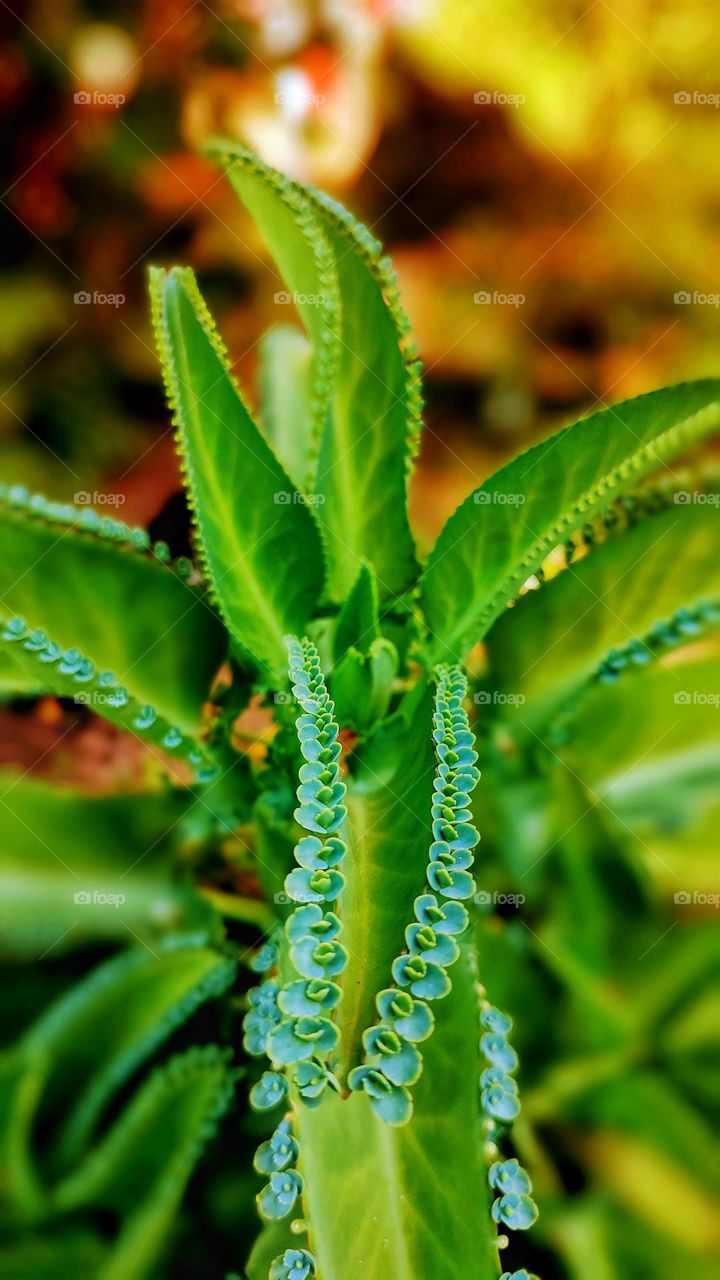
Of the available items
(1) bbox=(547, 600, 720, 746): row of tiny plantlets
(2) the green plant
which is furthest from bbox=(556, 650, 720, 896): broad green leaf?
(1) bbox=(547, 600, 720, 746): row of tiny plantlets

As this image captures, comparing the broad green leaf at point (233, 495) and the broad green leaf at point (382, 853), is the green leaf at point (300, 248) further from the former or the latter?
the broad green leaf at point (382, 853)

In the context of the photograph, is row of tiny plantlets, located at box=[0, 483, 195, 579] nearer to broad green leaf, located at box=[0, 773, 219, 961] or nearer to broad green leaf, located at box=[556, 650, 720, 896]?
broad green leaf, located at box=[0, 773, 219, 961]

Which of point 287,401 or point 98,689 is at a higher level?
point 287,401

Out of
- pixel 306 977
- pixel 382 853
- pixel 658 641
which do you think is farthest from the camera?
pixel 658 641

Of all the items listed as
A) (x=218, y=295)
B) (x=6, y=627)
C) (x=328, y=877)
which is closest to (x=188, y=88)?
(x=218, y=295)

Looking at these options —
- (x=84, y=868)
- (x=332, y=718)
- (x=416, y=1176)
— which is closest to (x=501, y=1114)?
(x=416, y=1176)

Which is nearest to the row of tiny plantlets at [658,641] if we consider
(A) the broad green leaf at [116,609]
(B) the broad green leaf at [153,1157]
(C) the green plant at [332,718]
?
(C) the green plant at [332,718]

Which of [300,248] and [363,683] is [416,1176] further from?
[300,248]
